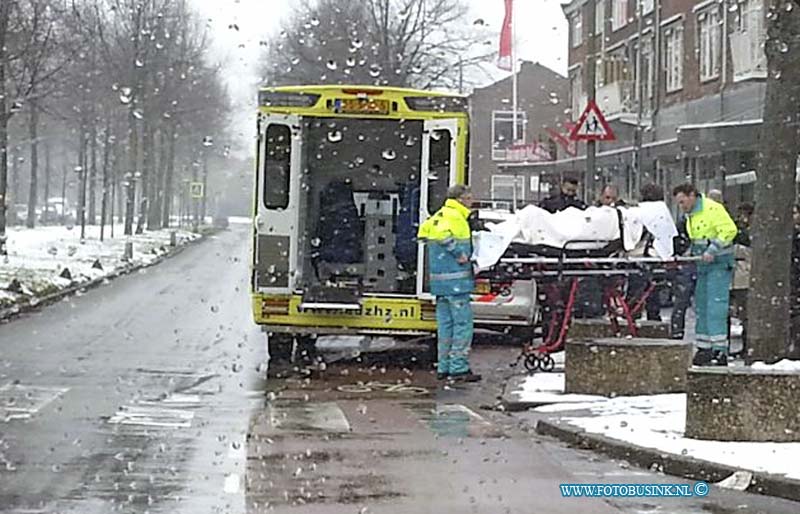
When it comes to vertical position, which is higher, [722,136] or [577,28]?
[577,28]

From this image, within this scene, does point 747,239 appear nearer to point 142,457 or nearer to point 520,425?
point 520,425

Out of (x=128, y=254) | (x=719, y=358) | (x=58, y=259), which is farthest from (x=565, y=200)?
(x=128, y=254)

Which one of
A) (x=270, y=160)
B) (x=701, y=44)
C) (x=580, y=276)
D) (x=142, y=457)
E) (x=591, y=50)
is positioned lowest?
(x=142, y=457)

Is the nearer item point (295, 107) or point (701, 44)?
point (295, 107)

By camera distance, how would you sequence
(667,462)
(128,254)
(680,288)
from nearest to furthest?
(667,462) < (680,288) < (128,254)

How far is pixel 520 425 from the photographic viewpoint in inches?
496

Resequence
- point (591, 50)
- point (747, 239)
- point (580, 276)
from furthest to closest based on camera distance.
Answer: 1. point (591, 50)
2. point (747, 239)
3. point (580, 276)

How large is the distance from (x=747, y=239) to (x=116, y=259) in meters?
30.0

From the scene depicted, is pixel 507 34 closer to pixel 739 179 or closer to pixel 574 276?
pixel 739 179

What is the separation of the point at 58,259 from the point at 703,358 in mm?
29459

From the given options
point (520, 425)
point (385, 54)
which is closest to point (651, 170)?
point (385, 54)

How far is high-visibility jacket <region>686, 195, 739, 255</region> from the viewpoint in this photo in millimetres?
14883

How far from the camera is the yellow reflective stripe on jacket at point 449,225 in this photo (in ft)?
50.6

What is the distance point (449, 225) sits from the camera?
15.4 m
